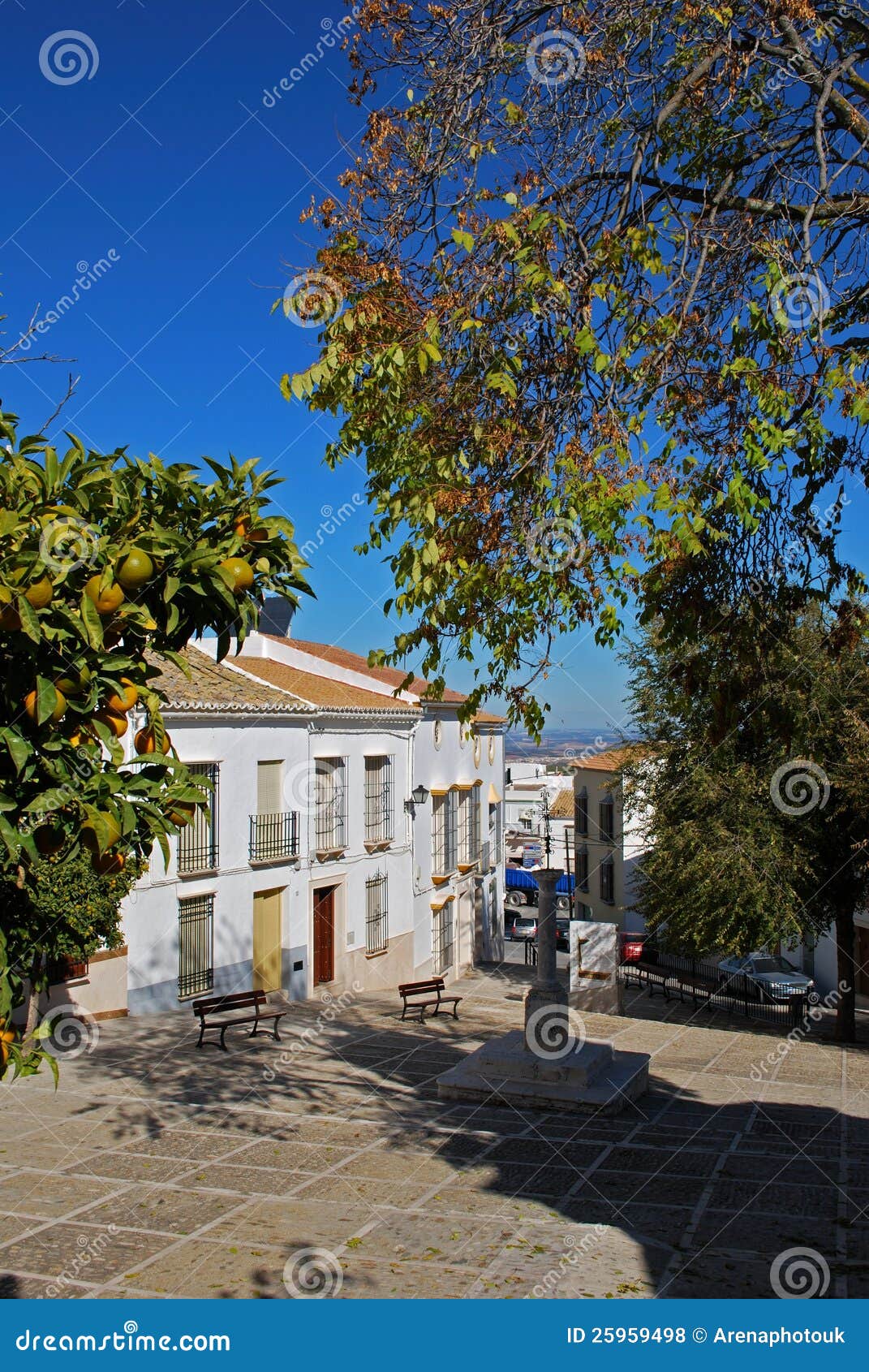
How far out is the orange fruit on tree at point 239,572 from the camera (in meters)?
2.57

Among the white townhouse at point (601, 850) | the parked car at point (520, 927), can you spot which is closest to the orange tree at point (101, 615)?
the white townhouse at point (601, 850)

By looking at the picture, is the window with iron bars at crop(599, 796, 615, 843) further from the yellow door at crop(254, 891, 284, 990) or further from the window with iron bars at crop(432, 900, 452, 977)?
the yellow door at crop(254, 891, 284, 990)

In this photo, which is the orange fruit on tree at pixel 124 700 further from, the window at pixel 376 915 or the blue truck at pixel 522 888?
the blue truck at pixel 522 888

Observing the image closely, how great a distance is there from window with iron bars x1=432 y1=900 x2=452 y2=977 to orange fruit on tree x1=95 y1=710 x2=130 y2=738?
938 inches

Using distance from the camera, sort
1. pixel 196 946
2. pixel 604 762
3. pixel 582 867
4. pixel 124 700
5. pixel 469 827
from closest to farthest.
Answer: pixel 124 700
pixel 196 946
pixel 469 827
pixel 604 762
pixel 582 867

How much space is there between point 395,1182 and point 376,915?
14893 mm

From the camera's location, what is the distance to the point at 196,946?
1708 cm

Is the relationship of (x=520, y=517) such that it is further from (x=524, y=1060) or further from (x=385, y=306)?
(x=524, y=1060)

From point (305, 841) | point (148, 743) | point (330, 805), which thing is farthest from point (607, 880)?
point (148, 743)

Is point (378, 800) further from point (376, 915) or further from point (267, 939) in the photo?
point (267, 939)

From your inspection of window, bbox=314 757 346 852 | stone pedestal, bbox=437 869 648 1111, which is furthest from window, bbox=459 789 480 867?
stone pedestal, bbox=437 869 648 1111

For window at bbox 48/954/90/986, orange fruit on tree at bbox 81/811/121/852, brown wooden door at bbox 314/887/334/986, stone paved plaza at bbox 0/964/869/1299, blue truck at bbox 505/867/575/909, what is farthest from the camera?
blue truck at bbox 505/867/575/909

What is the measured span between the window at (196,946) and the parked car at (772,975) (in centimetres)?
1273

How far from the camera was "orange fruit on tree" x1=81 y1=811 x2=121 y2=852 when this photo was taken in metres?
2.28
